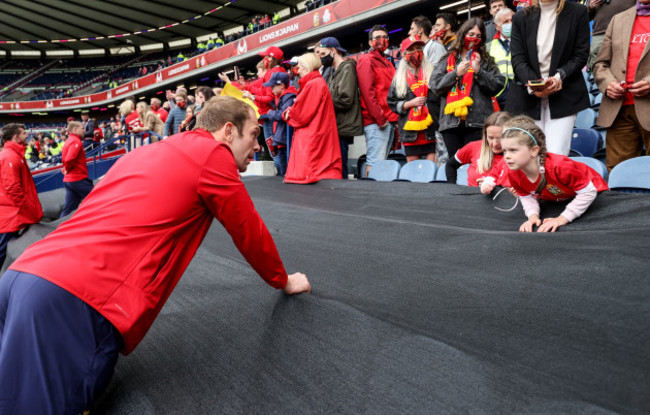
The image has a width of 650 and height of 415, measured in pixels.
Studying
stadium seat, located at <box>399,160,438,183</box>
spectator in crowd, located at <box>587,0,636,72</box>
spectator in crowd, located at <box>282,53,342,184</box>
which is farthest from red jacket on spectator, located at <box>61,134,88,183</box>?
spectator in crowd, located at <box>587,0,636,72</box>

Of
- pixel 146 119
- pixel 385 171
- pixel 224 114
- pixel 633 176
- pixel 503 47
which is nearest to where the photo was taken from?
pixel 224 114

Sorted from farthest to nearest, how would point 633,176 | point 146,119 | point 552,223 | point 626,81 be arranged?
point 146,119, point 626,81, point 633,176, point 552,223

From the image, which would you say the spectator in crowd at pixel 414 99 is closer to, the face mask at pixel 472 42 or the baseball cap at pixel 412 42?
the baseball cap at pixel 412 42

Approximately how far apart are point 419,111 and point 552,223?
2164 millimetres

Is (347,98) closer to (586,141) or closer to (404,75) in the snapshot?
(404,75)

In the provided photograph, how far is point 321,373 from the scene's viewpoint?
109 centimetres

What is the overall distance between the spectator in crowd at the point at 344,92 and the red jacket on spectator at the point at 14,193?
3248 mm

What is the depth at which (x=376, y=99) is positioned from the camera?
4320mm

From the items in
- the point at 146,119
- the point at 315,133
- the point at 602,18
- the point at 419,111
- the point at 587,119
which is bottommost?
the point at 587,119

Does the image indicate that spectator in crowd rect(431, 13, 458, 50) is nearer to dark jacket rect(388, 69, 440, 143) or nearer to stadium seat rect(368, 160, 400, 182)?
dark jacket rect(388, 69, 440, 143)

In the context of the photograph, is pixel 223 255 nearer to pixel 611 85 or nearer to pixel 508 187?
pixel 508 187

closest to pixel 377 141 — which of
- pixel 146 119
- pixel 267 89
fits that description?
pixel 267 89

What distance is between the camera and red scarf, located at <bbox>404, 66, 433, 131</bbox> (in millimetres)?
3840

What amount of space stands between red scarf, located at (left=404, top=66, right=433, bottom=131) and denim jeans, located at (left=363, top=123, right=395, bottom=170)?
52 centimetres
